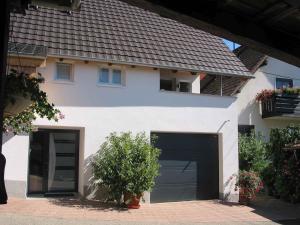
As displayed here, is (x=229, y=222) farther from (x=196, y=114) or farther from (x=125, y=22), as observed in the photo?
(x=125, y=22)

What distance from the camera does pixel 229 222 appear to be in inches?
477

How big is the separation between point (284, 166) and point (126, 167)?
6273 mm

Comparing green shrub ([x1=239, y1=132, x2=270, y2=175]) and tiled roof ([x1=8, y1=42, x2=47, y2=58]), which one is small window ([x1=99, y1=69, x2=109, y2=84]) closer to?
tiled roof ([x1=8, y1=42, x2=47, y2=58])

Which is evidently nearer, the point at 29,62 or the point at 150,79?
the point at 29,62

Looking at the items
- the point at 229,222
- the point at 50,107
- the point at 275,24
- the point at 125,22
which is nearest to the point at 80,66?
the point at 125,22

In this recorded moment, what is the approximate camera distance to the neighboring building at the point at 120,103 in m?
14.2

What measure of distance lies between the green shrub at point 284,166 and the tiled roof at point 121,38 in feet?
9.32

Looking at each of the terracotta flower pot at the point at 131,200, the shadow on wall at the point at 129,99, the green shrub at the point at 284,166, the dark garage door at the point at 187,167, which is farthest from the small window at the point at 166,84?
the terracotta flower pot at the point at 131,200

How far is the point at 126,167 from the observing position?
43.5 feet

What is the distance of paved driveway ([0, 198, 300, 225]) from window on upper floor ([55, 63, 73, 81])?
400 cm

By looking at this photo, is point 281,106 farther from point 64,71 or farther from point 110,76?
point 64,71

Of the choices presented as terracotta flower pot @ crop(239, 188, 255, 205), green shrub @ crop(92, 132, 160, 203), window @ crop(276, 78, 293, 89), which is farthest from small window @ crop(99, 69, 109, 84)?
window @ crop(276, 78, 293, 89)

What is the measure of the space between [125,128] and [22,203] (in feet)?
14.0

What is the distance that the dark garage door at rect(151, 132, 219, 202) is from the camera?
1555 centimetres
